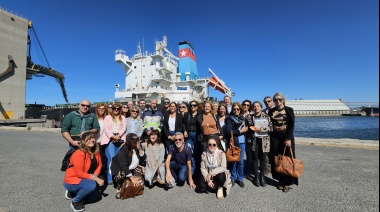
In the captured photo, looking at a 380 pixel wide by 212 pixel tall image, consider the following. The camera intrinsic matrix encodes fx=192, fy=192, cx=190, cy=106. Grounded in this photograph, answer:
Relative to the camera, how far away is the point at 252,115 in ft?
12.2

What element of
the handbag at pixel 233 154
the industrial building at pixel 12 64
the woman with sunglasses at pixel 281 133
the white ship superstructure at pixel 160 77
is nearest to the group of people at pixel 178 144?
the woman with sunglasses at pixel 281 133

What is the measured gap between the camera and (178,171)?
3.66m

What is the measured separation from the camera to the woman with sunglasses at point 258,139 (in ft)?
11.6

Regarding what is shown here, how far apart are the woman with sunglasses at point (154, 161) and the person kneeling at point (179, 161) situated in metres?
0.14

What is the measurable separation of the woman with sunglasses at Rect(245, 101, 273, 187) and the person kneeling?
121 centimetres

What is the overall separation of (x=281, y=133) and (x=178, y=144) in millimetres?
1873

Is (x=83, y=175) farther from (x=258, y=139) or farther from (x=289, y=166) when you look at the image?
(x=289, y=166)

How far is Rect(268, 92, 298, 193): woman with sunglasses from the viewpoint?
10.9ft

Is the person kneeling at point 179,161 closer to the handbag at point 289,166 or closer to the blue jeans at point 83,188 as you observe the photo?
the blue jeans at point 83,188

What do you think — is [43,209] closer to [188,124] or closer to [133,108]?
[133,108]

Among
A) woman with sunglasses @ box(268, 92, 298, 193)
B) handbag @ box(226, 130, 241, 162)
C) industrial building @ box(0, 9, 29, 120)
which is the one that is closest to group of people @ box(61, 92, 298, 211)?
woman with sunglasses @ box(268, 92, 298, 193)

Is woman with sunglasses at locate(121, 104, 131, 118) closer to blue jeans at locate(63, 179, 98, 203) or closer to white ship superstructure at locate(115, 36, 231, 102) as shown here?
blue jeans at locate(63, 179, 98, 203)

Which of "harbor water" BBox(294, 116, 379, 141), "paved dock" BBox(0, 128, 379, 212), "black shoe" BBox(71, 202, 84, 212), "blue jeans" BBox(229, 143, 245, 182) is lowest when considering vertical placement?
"harbor water" BBox(294, 116, 379, 141)

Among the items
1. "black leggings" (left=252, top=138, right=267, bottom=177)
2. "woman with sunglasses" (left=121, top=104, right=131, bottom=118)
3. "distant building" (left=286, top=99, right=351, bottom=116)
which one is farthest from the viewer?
"distant building" (left=286, top=99, right=351, bottom=116)
